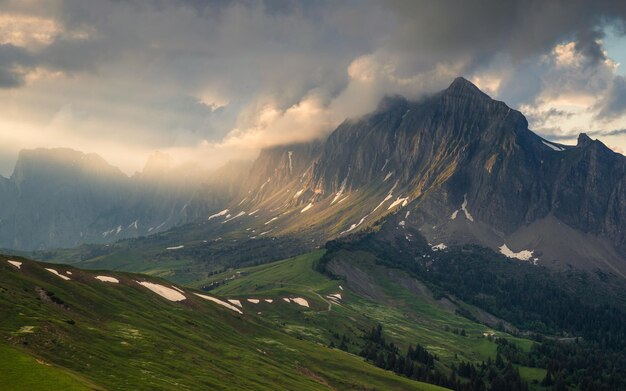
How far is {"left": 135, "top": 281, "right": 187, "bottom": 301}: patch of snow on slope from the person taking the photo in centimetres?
16912

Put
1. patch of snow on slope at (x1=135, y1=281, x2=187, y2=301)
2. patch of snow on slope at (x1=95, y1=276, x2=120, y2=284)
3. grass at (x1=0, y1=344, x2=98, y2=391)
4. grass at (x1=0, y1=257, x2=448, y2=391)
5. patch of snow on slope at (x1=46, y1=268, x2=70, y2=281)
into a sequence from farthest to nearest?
patch of snow on slope at (x1=135, y1=281, x2=187, y2=301) < patch of snow on slope at (x1=95, y1=276, x2=120, y2=284) < patch of snow on slope at (x1=46, y1=268, x2=70, y2=281) < grass at (x1=0, y1=257, x2=448, y2=391) < grass at (x1=0, y1=344, x2=98, y2=391)

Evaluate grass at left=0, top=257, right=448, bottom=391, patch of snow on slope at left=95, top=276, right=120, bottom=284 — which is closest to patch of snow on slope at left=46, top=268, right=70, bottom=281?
grass at left=0, top=257, right=448, bottom=391

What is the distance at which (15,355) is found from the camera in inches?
2501

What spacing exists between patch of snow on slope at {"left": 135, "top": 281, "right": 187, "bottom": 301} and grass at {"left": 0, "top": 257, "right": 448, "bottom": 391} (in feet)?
10.8

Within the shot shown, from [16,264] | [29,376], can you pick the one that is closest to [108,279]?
[16,264]

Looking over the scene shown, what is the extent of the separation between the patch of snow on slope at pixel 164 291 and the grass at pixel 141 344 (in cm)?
331

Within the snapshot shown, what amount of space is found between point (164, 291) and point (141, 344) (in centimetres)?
7529

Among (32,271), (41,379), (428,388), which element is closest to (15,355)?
(41,379)

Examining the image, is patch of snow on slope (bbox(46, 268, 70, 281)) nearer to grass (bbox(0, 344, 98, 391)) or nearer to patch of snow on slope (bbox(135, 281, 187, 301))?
patch of snow on slope (bbox(135, 281, 187, 301))

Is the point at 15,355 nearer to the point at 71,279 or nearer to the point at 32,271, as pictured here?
the point at 32,271

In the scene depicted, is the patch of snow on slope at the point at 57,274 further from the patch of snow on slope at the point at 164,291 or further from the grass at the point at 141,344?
the patch of snow on slope at the point at 164,291

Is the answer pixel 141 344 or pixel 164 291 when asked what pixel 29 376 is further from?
pixel 164 291

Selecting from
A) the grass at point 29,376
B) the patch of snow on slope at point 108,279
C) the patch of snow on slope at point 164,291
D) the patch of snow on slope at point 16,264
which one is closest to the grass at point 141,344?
the grass at point 29,376

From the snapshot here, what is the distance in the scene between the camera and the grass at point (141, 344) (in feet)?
250
